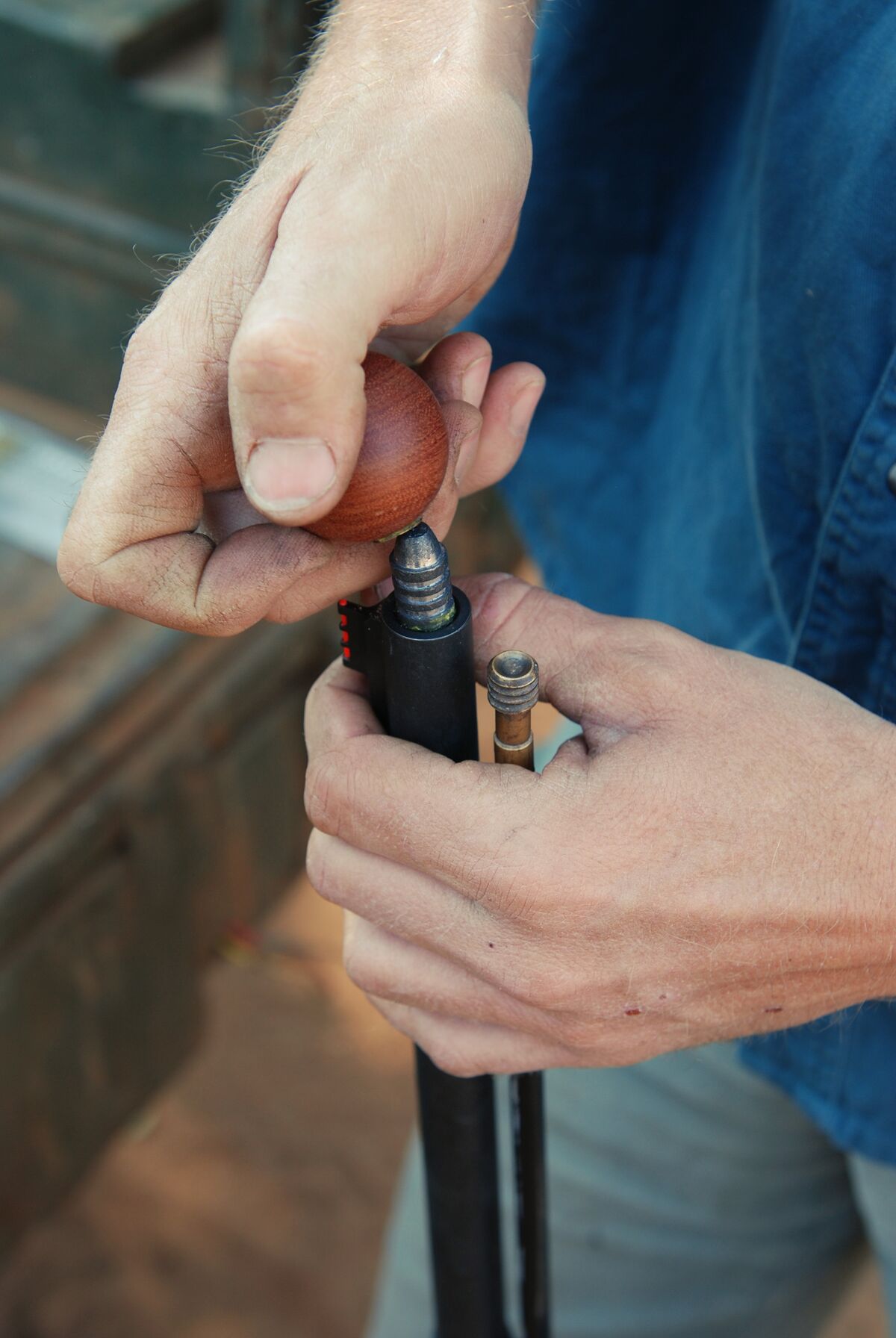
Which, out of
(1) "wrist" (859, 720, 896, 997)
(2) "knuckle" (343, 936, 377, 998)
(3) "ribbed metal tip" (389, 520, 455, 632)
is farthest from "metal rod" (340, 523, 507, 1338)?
(1) "wrist" (859, 720, 896, 997)

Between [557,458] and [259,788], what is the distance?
101cm

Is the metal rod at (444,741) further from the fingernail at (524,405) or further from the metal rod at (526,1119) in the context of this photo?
the fingernail at (524,405)

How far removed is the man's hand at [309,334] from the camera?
647mm

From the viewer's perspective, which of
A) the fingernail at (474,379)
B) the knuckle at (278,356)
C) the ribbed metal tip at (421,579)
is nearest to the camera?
the knuckle at (278,356)

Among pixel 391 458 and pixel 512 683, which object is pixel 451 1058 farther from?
pixel 391 458

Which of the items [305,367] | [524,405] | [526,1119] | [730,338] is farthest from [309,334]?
[526,1119]

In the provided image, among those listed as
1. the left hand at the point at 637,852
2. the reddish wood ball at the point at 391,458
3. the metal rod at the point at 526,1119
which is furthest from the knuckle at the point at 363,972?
the reddish wood ball at the point at 391,458

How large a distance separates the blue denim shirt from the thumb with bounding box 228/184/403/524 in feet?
1.16

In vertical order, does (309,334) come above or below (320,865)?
above

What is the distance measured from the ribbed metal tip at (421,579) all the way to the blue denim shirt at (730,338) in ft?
0.97

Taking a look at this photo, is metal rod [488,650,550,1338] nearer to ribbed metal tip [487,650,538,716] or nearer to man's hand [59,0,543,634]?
ribbed metal tip [487,650,538,716]

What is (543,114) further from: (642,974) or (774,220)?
(642,974)

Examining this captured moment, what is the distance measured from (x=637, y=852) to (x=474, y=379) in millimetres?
329

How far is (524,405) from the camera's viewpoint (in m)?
0.87
